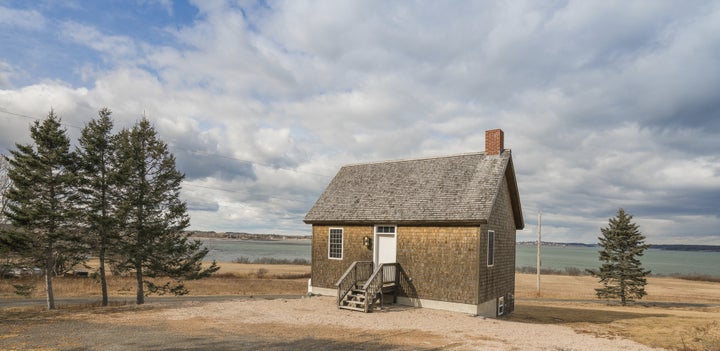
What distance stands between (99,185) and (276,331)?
44.1 feet

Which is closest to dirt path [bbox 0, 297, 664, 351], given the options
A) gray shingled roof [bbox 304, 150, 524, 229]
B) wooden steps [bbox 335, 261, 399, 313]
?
wooden steps [bbox 335, 261, 399, 313]

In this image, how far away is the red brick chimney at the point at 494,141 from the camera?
19547mm

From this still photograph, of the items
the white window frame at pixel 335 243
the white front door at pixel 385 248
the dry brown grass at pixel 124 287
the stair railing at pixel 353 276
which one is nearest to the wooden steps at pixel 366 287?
the stair railing at pixel 353 276

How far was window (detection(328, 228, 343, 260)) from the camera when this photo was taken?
2072cm

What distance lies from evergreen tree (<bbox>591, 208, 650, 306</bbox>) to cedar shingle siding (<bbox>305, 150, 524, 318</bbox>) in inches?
728

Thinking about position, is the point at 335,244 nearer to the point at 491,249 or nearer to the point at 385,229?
the point at 385,229

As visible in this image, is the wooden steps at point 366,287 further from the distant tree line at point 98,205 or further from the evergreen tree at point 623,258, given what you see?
the evergreen tree at point 623,258

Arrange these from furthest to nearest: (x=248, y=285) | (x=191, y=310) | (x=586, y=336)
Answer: (x=248, y=285), (x=191, y=310), (x=586, y=336)

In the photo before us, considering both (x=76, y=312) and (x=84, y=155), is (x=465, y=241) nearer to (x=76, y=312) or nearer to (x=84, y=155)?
(x=76, y=312)

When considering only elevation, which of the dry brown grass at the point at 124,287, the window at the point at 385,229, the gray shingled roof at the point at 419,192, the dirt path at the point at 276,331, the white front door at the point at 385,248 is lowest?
the dry brown grass at the point at 124,287

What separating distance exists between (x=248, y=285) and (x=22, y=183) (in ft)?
76.7

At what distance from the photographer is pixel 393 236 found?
63.3 feet

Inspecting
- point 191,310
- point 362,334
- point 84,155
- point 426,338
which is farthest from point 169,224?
point 426,338

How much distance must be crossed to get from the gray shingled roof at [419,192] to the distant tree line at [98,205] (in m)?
8.07
